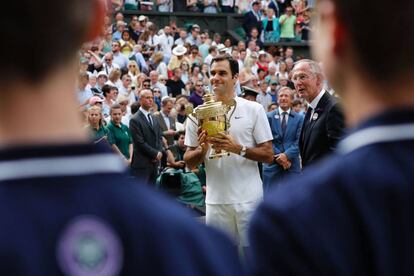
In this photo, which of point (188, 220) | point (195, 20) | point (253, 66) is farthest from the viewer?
point (195, 20)

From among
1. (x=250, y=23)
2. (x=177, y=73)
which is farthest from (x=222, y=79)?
(x=250, y=23)

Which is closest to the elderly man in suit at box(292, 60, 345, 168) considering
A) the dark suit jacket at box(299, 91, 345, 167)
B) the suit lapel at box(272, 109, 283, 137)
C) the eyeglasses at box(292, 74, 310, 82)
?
the dark suit jacket at box(299, 91, 345, 167)

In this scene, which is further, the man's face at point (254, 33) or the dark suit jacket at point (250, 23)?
the dark suit jacket at point (250, 23)

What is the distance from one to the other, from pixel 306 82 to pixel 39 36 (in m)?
6.28

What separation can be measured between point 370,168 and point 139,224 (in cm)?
46

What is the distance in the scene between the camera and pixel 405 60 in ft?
5.40

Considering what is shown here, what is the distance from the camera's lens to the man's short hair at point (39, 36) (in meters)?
1.37

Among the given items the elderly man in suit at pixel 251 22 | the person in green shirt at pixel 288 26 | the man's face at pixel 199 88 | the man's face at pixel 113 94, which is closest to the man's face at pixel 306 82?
the man's face at pixel 113 94

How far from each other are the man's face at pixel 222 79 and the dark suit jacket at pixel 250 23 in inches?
810

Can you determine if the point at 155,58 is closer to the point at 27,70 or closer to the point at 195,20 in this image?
the point at 195,20

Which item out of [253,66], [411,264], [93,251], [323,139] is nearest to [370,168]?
[411,264]

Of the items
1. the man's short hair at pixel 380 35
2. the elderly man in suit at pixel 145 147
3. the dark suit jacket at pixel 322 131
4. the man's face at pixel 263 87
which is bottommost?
the elderly man in suit at pixel 145 147

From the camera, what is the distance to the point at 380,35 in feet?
5.35

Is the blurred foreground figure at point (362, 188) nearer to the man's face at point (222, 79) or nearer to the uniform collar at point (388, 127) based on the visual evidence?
the uniform collar at point (388, 127)
